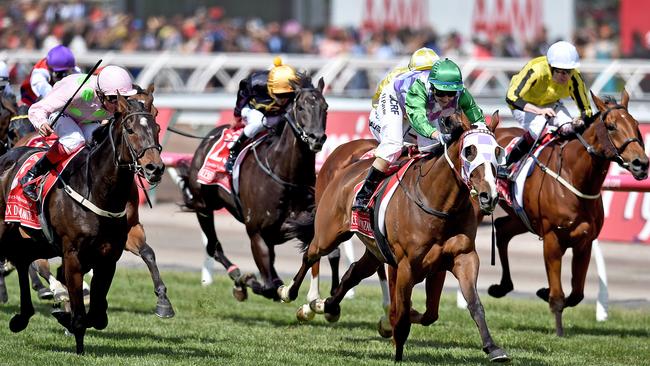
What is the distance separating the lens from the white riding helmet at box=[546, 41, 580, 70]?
10.6 m

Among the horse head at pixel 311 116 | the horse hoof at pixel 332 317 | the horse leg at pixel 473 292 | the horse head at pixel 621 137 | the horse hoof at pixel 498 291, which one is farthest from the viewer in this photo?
the horse hoof at pixel 498 291

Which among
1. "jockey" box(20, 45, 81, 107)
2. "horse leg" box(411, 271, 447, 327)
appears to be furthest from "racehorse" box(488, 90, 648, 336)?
"jockey" box(20, 45, 81, 107)

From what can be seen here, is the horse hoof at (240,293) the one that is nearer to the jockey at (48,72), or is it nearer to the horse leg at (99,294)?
the jockey at (48,72)

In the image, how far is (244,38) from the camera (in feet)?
93.6

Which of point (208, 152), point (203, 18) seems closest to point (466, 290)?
point (208, 152)

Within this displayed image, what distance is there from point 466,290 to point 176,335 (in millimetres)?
2608

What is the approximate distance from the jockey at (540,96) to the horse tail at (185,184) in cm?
307

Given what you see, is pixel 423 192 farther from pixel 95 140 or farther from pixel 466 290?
pixel 95 140

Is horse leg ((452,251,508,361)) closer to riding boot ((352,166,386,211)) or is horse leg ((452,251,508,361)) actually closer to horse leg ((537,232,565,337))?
riding boot ((352,166,386,211))

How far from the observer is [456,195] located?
819 centimetres

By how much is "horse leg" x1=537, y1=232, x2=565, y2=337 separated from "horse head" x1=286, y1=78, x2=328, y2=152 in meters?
1.86

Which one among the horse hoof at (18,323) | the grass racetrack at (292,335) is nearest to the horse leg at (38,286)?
the grass racetrack at (292,335)

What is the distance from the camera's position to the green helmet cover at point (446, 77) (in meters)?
8.37

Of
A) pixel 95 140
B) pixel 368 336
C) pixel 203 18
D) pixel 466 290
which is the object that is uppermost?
pixel 95 140
